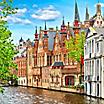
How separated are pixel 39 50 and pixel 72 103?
2387 inches

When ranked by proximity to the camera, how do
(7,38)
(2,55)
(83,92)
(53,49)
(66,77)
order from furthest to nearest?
(53,49), (66,77), (83,92), (7,38), (2,55)

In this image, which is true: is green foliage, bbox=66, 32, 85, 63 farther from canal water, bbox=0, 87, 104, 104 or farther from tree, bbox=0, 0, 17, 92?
tree, bbox=0, 0, 17, 92

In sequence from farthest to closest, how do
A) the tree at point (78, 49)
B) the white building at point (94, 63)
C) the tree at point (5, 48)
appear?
the tree at point (78, 49) < the white building at point (94, 63) < the tree at point (5, 48)

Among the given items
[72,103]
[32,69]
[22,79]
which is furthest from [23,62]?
[72,103]

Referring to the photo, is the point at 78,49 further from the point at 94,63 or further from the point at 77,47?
the point at 94,63

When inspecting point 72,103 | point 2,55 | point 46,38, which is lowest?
point 72,103

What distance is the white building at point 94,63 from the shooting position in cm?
5862

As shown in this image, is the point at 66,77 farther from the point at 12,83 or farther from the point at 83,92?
the point at 12,83

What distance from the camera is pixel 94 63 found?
205 feet

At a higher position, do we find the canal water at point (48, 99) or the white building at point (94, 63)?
the white building at point (94, 63)

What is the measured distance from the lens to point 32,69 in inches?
4552

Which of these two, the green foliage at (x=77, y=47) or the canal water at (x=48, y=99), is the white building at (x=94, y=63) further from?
the green foliage at (x=77, y=47)

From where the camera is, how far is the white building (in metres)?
58.6

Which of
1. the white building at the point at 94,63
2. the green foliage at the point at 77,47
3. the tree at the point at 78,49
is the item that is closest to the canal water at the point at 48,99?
the white building at the point at 94,63
